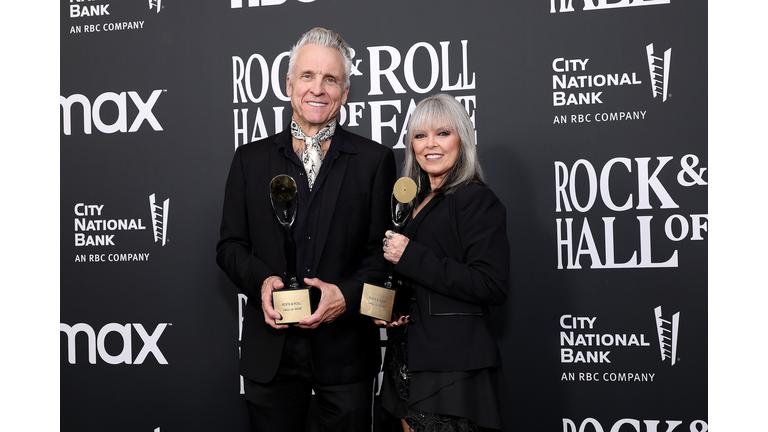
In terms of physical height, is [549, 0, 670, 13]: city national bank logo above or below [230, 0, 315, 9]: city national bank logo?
below

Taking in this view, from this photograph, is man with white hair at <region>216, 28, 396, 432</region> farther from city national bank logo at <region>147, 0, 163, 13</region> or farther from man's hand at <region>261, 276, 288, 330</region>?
city national bank logo at <region>147, 0, 163, 13</region>

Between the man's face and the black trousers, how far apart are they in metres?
0.75

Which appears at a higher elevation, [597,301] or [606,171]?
[606,171]

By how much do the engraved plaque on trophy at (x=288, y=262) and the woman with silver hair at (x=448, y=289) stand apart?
27cm

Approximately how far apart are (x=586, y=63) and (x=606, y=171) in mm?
493

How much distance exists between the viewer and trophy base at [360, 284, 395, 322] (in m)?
1.79

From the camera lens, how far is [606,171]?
103 inches

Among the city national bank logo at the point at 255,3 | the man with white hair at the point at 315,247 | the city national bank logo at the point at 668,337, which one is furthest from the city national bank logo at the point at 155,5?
the city national bank logo at the point at 668,337

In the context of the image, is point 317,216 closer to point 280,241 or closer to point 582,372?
point 280,241

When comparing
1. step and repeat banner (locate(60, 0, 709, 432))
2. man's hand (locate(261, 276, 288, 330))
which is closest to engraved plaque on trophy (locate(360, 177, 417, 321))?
man's hand (locate(261, 276, 288, 330))

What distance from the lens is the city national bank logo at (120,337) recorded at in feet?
9.59

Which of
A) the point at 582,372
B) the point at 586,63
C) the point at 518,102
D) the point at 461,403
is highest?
the point at 586,63

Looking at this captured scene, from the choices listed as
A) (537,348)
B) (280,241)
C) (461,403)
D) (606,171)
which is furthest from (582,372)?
(280,241)

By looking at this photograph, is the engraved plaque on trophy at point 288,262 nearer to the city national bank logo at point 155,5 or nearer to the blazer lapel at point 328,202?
the blazer lapel at point 328,202
